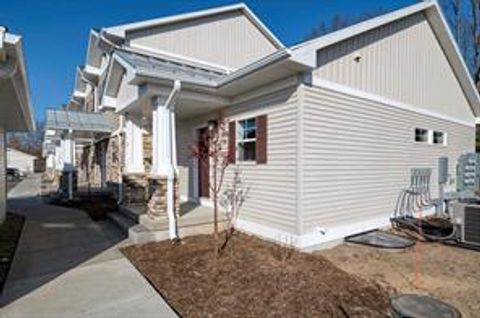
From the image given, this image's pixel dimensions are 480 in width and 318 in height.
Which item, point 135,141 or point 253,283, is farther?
point 135,141

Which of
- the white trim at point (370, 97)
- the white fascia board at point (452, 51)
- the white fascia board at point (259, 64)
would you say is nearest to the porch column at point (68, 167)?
the white fascia board at point (259, 64)

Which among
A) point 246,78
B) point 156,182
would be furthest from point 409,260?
point 156,182

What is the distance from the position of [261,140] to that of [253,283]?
3189 millimetres

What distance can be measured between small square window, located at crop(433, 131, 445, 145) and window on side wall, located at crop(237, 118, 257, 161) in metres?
6.14

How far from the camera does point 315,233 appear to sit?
245 inches

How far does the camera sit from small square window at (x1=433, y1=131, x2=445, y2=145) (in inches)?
387

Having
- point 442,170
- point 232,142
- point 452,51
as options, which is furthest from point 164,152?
point 452,51

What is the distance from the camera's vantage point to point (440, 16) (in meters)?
8.95

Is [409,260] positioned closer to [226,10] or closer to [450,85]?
[450,85]

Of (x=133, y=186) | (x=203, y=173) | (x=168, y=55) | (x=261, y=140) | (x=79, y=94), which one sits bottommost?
(x=133, y=186)

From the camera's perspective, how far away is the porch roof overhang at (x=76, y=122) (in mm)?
13281

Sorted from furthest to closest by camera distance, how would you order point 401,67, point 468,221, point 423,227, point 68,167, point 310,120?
point 68,167, point 401,67, point 423,227, point 468,221, point 310,120

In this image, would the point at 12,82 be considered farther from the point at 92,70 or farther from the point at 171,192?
the point at 92,70

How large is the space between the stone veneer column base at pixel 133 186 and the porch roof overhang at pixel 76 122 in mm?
5183
